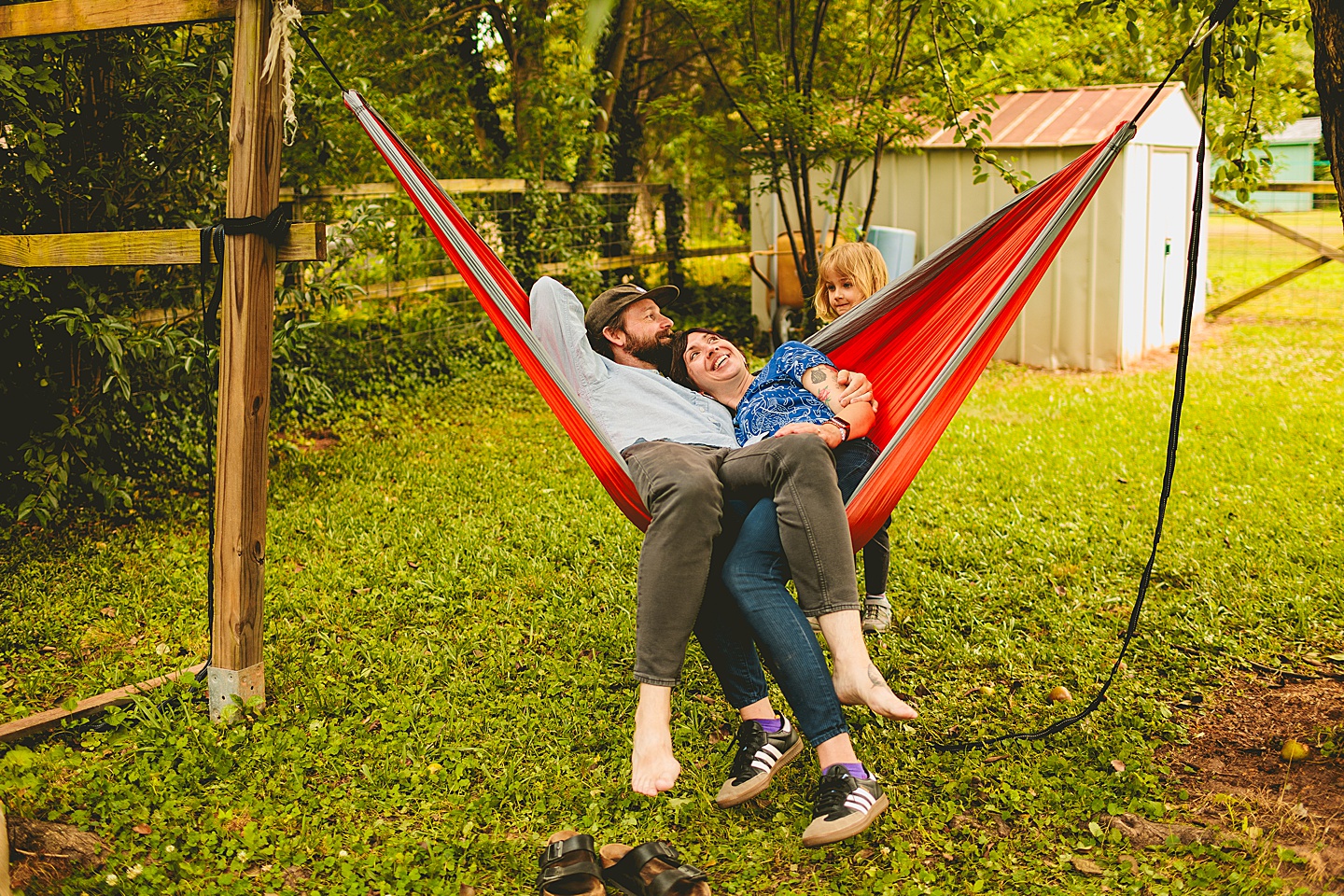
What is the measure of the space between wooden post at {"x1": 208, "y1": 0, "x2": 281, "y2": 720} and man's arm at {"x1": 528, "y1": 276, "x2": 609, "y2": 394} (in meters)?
0.57

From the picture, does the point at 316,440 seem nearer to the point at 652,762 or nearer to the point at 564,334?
the point at 564,334

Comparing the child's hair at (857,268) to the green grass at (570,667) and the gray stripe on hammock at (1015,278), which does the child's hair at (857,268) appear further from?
the green grass at (570,667)

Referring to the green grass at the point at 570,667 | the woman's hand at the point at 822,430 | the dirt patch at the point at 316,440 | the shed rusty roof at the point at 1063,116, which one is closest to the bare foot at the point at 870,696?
the green grass at the point at 570,667

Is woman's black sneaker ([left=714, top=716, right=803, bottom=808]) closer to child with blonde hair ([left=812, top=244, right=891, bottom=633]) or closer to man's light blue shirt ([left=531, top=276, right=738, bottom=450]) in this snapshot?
man's light blue shirt ([left=531, top=276, right=738, bottom=450])

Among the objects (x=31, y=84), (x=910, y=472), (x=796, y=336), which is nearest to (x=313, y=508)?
(x=31, y=84)

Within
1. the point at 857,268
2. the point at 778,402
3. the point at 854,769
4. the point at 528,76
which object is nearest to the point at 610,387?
the point at 778,402

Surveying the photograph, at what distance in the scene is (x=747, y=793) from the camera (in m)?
2.02

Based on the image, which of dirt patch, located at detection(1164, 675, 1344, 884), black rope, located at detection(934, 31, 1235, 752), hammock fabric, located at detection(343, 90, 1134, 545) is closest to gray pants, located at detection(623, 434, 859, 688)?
hammock fabric, located at detection(343, 90, 1134, 545)

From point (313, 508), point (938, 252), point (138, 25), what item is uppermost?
point (138, 25)

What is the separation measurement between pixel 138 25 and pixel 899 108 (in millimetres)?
4695

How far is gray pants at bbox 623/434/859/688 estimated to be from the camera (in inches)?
77.7

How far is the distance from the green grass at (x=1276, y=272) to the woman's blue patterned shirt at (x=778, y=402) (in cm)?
676

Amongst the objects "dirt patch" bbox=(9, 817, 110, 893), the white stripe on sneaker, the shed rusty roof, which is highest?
the shed rusty roof

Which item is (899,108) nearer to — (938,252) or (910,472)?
(938,252)
